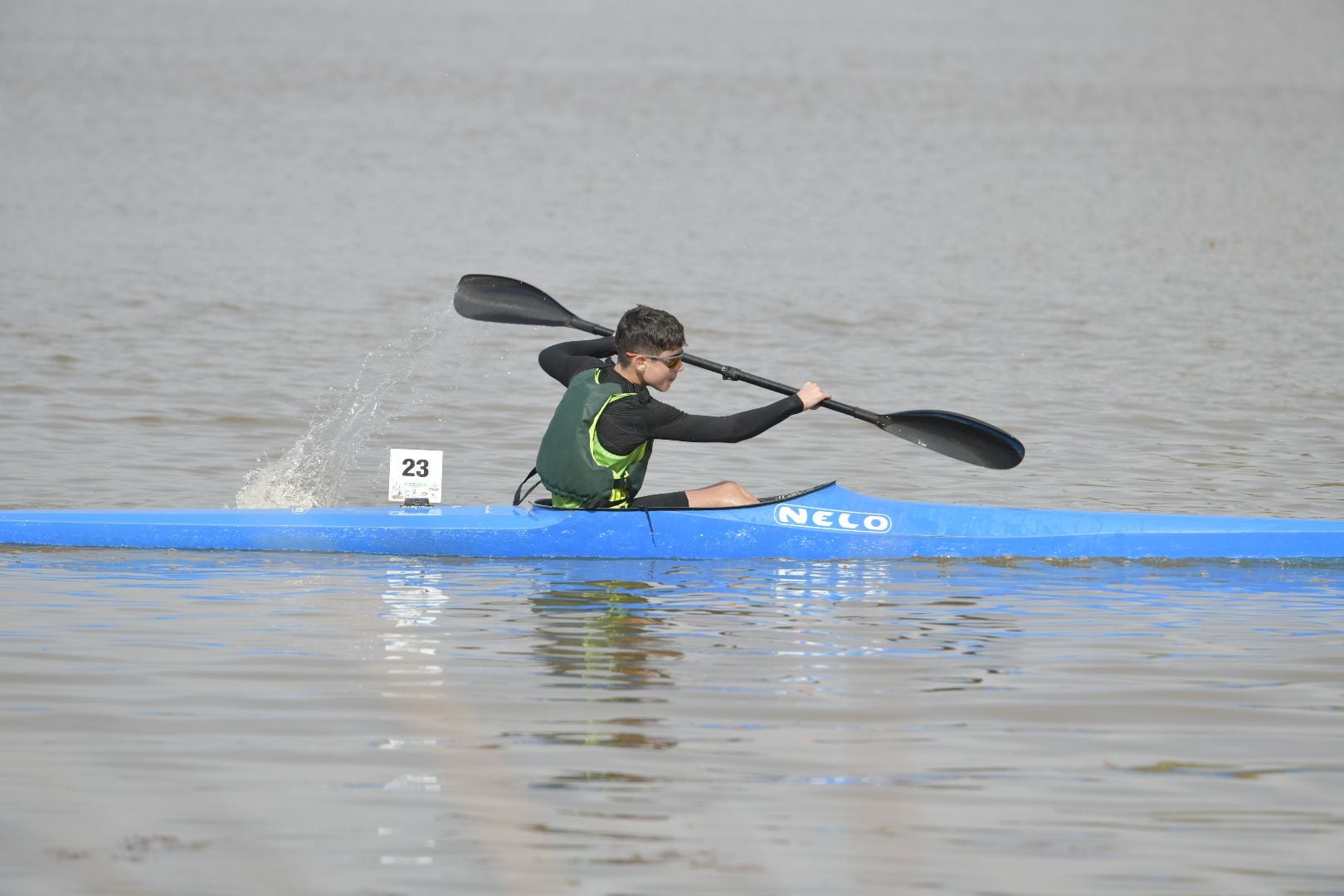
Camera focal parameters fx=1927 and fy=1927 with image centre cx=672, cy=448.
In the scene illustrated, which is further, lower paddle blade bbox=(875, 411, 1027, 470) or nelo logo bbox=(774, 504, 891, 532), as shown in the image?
lower paddle blade bbox=(875, 411, 1027, 470)

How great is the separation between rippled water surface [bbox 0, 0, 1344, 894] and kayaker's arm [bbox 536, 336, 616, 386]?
998 mm

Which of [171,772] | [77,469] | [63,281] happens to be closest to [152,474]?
[77,469]

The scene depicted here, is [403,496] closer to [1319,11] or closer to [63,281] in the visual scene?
[63,281]

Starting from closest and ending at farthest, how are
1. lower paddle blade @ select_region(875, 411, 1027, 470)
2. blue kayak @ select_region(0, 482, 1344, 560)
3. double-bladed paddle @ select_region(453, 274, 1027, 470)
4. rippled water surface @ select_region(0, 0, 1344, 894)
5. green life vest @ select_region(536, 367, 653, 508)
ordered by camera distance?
rippled water surface @ select_region(0, 0, 1344, 894) < green life vest @ select_region(536, 367, 653, 508) < blue kayak @ select_region(0, 482, 1344, 560) < double-bladed paddle @ select_region(453, 274, 1027, 470) < lower paddle blade @ select_region(875, 411, 1027, 470)

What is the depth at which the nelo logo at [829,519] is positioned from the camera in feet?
25.7

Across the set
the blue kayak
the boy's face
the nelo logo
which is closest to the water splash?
the blue kayak

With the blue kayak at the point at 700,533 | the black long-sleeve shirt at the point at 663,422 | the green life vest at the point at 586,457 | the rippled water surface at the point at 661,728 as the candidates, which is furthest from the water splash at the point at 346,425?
the rippled water surface at the point at 661,728

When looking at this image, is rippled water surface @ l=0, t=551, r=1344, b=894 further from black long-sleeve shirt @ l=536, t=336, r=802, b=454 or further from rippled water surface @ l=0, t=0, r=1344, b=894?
black long-sleeve shirt @ l=536, t=336, r=802, b=454

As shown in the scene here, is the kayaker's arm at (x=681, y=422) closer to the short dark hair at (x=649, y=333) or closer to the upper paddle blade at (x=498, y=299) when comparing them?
the short dark hair at (x=649, y=333)

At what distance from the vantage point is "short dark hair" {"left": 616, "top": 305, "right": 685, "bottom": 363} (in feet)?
24.5

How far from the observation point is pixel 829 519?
786 cm

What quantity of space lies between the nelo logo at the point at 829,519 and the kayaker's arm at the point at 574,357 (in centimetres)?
105

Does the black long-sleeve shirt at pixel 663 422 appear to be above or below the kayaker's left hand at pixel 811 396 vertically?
below

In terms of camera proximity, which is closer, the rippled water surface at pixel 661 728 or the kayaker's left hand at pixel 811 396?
the rippled water surface at pixel 661 728
